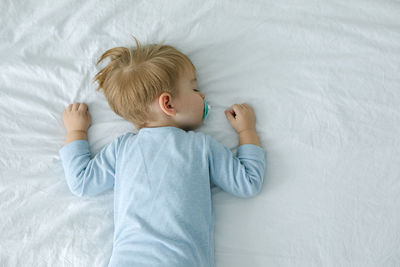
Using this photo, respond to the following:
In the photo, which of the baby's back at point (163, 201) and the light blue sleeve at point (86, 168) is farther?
the light blue sleeve at point (86, 168)

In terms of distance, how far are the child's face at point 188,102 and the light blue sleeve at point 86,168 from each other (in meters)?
0.21

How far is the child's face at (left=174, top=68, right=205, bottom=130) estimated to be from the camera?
103 centimetres

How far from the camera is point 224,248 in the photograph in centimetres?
97

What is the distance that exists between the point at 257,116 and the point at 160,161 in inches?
13.3

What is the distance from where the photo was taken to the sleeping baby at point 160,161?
0.92 m

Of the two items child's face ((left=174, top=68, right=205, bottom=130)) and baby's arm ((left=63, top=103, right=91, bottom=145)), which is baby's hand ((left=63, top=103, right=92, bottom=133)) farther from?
child's face ((left=174, top=68, right=205, bottom=130))

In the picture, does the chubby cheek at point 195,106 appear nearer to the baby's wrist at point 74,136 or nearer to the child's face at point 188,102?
the child's face at point 188,102

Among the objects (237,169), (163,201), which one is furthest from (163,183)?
(237,169)

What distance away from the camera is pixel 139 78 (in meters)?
0.99

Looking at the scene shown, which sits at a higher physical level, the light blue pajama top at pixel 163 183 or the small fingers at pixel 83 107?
the small fingers at pixel 83 107

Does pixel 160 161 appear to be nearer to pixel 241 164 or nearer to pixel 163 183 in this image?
pixel 163 183

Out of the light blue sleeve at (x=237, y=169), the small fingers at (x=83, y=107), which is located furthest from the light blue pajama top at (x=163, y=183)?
the small fingers at (x=83, y=107)

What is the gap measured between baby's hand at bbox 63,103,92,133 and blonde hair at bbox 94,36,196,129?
0.09m

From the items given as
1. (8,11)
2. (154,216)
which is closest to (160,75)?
(154,216)
